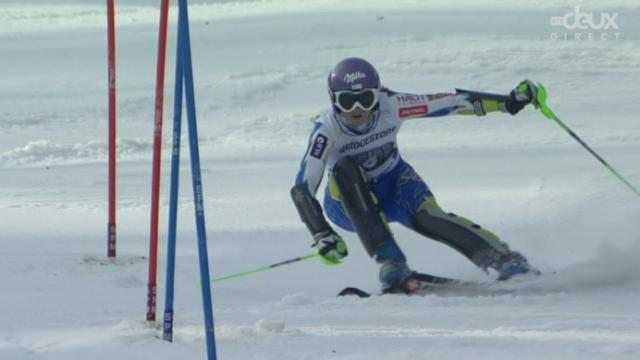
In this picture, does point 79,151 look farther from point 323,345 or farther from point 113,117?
point 323,345

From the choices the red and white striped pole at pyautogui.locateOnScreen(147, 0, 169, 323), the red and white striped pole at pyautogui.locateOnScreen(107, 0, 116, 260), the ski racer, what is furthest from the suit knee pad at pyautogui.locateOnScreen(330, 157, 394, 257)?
the red and white striped pole at pyautogui.locateOnScreen(147, 0, 169, 323)

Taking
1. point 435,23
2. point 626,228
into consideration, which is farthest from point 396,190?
point 435,23

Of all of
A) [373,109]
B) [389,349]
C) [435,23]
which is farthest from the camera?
[435,23]

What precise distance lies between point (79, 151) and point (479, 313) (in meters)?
7.72

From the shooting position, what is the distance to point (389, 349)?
5.11 metres

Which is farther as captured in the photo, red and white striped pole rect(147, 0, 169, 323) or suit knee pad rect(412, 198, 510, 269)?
suit knee pad rect(412, 198, 510, 269)

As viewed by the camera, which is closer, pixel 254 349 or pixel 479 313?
pixel 254 349

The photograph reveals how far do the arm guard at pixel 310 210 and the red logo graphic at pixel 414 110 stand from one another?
74cm

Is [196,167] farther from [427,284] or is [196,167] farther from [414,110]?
[414,110]

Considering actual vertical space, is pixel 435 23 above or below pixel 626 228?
above

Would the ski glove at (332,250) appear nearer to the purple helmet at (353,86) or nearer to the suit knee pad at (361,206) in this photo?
the suit knee pad at (361,206)

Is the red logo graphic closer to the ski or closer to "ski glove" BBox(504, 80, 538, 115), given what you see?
"ski glove" BBox(504, 80, 538, 115)

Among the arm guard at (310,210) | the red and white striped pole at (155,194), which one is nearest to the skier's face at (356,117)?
the arm guard at (310,210)

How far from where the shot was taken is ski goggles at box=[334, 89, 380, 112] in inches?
283
